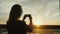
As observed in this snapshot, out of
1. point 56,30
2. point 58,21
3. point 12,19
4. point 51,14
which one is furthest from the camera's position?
point 51,14

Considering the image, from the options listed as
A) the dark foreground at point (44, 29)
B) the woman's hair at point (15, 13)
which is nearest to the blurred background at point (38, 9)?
the dark foreground at point (44, 29)

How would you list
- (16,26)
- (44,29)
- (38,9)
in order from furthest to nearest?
(38,9), (44,29), (16,26)

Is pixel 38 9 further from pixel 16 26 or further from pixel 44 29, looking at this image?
pixel 16 26

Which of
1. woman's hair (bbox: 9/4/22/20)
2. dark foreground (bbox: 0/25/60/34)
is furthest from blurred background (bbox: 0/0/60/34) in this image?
woman's hair (bbox: 9/4/22/20)

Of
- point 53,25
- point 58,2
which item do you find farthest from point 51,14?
point 53,25

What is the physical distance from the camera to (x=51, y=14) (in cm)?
224

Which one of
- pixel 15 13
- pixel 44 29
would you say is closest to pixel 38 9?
pixel 44 29

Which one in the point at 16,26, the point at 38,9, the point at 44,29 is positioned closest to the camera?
the point at 16,26

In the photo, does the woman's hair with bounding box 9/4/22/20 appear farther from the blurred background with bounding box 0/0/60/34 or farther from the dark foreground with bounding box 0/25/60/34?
the blurred background with bounding box 0/0/60/34

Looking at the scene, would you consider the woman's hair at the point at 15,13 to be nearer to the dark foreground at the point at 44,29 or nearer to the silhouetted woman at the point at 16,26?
the silhouetted woman at the point at 16,26

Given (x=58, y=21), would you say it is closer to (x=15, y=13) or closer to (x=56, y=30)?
(x=56, y=30)

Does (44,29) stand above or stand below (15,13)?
below

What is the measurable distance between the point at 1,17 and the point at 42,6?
0.70m

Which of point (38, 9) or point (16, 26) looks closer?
point (16, 26)
